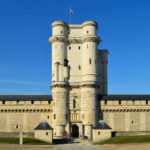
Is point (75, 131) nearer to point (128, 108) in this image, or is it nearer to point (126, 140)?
point (128, 108)

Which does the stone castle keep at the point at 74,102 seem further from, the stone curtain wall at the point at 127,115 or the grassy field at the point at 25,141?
the grassy field at the point at 25,141

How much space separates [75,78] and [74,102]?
5465mm

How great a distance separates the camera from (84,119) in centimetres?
5844

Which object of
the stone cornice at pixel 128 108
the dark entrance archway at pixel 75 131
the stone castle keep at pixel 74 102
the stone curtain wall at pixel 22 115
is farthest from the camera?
the dark entrance archway at pixel 75 131

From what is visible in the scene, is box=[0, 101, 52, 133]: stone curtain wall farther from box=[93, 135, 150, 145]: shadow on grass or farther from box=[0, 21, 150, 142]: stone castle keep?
box=[93, 135, 150, 145]: shadow on grass

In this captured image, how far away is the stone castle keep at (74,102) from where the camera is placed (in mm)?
58656

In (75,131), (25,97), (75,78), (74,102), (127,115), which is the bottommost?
(75,131)

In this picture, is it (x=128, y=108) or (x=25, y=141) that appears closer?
(x=25, y=141)

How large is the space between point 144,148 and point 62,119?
24.5 meters

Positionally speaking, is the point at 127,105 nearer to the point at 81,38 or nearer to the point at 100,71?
the point at 100,71

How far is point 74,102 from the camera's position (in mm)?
60188

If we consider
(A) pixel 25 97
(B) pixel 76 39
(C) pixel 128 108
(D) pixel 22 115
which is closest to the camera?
(C) pixel 128 108

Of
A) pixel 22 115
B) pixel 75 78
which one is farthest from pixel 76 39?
pixel 22 115

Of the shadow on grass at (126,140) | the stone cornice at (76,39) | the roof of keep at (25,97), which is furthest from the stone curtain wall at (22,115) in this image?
the shadow on grass at (126,140)
